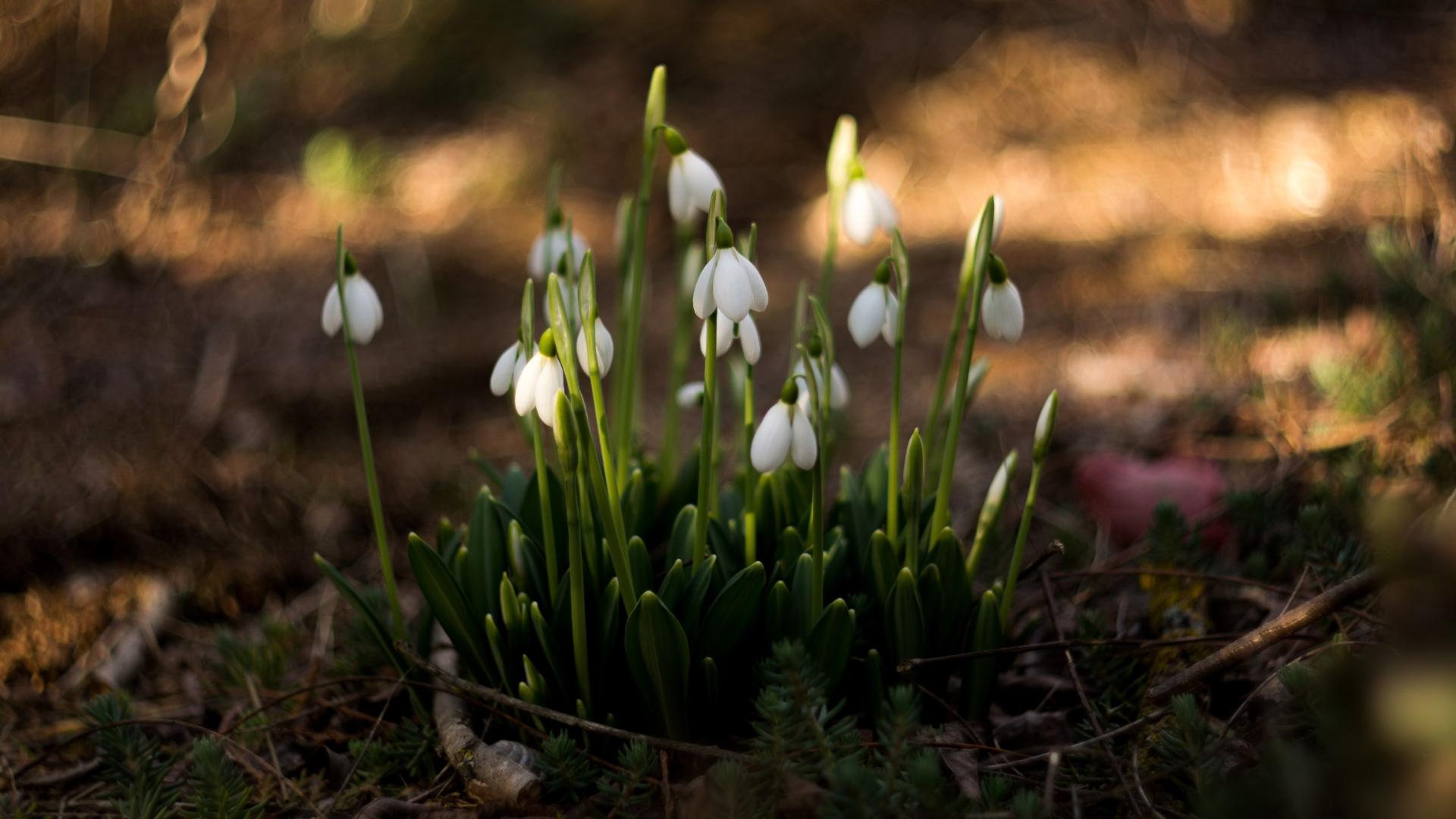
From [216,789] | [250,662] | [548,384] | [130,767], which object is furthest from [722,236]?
[250,662]

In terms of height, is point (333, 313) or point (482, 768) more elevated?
point (333, 313)

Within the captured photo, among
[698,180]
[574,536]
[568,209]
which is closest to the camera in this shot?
[574,536]

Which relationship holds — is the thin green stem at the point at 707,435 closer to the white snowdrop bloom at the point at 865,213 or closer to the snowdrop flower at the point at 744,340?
the snowdrop flower at the point at 744,340

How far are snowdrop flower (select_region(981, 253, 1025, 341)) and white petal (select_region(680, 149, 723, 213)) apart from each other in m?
0.42

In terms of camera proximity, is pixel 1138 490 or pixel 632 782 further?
pixel 1138 490

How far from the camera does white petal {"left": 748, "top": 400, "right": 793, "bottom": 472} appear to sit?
3.85 ft

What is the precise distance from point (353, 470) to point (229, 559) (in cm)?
55

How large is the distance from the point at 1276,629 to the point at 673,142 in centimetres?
99

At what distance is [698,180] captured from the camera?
4.80ft

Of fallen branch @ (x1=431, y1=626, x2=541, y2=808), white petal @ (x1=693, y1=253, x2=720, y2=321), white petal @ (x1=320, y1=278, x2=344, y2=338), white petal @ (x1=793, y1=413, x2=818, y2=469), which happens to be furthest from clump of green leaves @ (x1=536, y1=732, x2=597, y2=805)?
white petal @ (x1=320, y1=278, x2=344, y2=338)

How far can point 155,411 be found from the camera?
316cm

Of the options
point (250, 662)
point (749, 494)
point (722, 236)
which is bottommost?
point (250, 662)

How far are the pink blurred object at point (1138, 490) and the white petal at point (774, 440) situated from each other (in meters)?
1.19

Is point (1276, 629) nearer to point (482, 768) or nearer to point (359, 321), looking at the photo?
point (482, 768)
